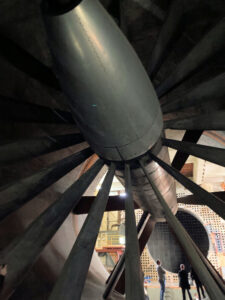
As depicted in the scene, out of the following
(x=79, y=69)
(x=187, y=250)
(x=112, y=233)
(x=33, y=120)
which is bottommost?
(x=187, y=250)

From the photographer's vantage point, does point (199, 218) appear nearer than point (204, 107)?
No

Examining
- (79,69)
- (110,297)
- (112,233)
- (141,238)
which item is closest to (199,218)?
(141,238)

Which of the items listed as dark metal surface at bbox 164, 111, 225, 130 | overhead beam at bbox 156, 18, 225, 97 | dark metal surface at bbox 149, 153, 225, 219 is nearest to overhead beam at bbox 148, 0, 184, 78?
overhead beam at bbox 156, 18, 225, 97

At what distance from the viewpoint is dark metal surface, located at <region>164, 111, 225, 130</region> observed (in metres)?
1.98

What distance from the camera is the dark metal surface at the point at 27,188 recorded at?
1847 millimetres

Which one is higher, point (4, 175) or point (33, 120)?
point (33, 120)

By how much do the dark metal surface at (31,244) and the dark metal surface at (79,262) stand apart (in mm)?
291

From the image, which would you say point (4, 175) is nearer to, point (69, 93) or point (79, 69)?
point (69, 93)

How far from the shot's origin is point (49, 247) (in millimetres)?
3430

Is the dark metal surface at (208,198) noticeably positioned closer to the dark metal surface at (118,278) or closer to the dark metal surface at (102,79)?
the dark metal surface at (102,79)

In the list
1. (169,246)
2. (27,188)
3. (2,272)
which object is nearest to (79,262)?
(2,272)

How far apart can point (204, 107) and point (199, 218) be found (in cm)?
583

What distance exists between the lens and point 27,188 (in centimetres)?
193

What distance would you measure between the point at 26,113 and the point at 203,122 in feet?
5.81
